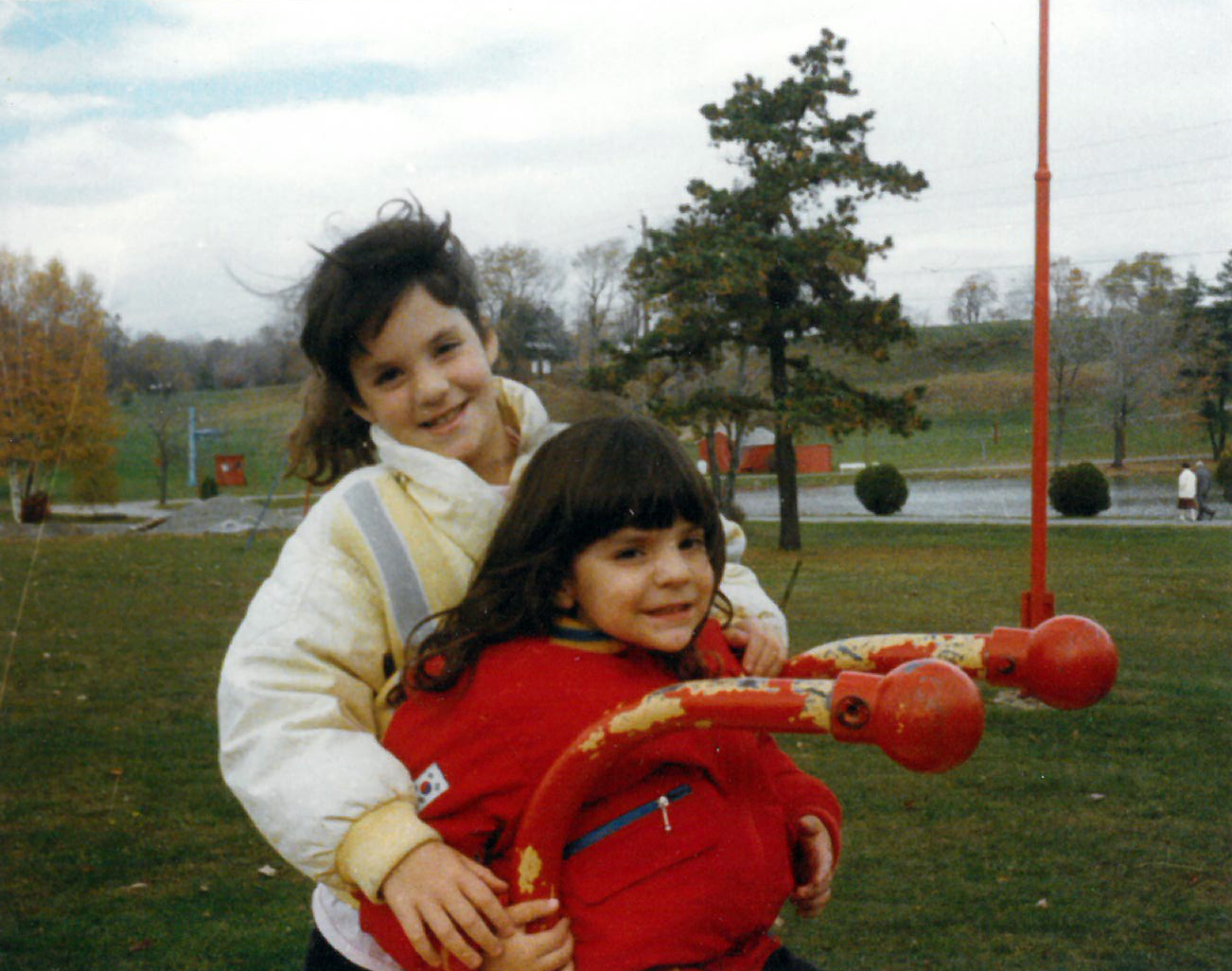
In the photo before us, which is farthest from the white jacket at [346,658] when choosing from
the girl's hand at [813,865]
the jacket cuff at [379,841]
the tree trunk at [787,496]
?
the tree trunk at [787,496]

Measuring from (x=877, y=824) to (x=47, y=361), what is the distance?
4.94 metres

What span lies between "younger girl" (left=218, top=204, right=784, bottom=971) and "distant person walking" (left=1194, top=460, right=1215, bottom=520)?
341 inches

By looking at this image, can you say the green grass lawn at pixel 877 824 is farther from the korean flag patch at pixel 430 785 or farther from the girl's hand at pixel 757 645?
the korean flag patch at pixel 430 785

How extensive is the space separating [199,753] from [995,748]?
384 cm

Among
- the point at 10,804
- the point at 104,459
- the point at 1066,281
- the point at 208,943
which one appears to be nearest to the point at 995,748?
the point at 1066,281

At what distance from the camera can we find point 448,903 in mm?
1277

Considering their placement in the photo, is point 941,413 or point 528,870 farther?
point 941,413

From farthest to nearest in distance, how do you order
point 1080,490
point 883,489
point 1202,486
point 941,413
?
point 883,489
point 941,413
point 1080,490
point 1202,486

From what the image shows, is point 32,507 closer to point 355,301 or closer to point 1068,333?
point 1068,333

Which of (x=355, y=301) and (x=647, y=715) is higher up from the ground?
(x=355, y=301)

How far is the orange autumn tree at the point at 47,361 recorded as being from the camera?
248 inches

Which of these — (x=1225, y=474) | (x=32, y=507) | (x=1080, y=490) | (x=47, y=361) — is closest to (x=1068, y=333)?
(x=1225, y=474)

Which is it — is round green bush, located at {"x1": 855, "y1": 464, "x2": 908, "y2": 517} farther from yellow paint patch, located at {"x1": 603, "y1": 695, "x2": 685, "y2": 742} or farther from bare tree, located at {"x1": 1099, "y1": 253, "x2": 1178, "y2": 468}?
yellow paint patch, located at {"x1": 603, "y1": 695, "x2": 685, "y2": 742}

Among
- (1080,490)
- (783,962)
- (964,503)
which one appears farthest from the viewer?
(964,503)
